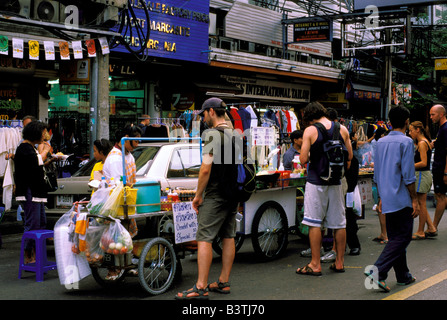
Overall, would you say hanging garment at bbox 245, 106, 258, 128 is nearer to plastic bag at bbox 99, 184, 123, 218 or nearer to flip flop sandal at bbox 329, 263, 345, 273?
flip flop sandal at bbox 329, 263, 345, 273

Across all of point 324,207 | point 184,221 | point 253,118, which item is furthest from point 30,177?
point 253,118

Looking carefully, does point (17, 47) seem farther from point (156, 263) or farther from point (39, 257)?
point (156, 263)

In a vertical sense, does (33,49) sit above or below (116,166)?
above

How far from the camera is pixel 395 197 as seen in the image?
582 centimetres

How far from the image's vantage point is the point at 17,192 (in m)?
7.16

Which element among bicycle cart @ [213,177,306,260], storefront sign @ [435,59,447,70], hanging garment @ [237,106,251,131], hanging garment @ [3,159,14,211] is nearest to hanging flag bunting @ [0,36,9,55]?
hanging garment @ [3,159,14,211]

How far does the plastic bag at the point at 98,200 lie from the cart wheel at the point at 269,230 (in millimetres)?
2266

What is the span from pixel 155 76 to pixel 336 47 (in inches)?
410

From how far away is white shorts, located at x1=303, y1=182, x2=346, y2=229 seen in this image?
6.62 m

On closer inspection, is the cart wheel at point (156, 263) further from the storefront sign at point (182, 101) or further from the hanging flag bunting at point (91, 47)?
the storefront sign at point (182, 101)

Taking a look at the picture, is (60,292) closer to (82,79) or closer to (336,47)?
(82,79)

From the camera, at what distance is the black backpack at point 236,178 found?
5645 millimetres

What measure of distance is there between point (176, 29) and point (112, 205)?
10.5m

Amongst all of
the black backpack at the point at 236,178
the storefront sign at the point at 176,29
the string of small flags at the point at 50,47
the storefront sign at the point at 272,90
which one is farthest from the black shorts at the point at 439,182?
the storefront sign at the point at 272,90
